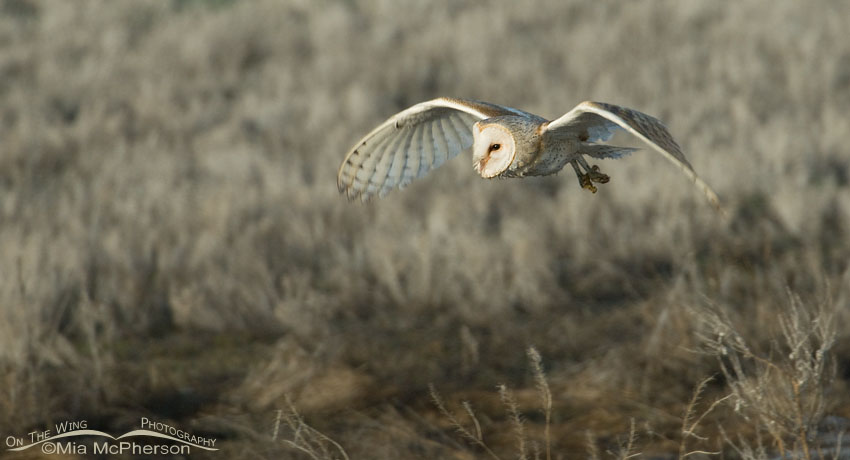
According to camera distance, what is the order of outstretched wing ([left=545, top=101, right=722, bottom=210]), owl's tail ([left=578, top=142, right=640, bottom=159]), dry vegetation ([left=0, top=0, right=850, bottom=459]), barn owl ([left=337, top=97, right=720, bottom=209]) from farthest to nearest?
dry vegetation ([left=0, top=0, right=850, bottom=459]) < owl's tail ([left=578, top=142, right=640, bottom=159]) < barn owl ([left=337, top=97, right=720, bottom=209]) < outstretched wing ([left=545, top=101, right=722, bottom=210])

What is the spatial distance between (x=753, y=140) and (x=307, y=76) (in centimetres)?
504

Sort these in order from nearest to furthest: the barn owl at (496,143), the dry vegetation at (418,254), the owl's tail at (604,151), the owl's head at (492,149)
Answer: the barn owl at (496,143)
the owl's head at (492,149)
the owl's tail at (604,151)
the dry vegetation at (418,254)

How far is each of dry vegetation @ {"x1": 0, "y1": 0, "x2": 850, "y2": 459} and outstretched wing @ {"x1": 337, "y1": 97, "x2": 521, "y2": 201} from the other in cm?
88

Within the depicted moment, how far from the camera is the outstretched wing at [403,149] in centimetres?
359

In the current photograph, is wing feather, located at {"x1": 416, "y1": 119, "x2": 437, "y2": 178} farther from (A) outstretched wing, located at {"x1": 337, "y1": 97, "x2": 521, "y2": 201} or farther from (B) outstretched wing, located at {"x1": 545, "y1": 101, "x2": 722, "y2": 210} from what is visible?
(B) outstretched wing, located at {"x1": 545, "y1": 101, "x2": 722, "y2": 210}

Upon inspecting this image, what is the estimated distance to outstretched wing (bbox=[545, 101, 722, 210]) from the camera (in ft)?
8.13

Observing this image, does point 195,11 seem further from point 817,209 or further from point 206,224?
point 817,209

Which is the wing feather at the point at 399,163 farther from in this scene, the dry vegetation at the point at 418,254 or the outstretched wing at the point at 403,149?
the dry vegetation at the point at 418,254

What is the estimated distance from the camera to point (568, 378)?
500 cm

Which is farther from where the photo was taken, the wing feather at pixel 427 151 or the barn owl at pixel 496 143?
the wing feather at pixel 427 151

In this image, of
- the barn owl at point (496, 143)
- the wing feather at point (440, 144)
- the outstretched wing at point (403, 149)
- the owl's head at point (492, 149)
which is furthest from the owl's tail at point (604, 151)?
the wing feather at point (440, 144)

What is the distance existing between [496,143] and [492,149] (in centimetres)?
4

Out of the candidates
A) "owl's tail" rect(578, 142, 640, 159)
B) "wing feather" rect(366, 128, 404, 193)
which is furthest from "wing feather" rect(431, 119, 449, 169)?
"owl's tail" rect(578, 142, 640, 159)

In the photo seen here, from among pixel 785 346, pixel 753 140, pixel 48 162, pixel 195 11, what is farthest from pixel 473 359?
pixel 195 11
